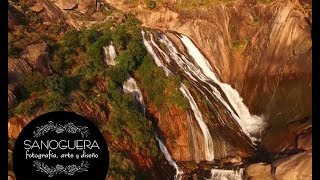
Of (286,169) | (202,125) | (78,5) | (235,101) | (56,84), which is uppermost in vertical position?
(78,5)

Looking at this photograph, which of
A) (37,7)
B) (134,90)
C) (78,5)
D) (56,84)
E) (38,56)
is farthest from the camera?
(78,5)

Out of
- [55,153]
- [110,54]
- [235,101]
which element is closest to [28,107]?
[55,153]

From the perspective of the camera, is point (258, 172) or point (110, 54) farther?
point (110, 54)

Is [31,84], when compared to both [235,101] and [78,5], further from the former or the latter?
[235,101]

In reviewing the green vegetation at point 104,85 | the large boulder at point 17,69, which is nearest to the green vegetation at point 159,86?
the green vegetation at point 104,85
